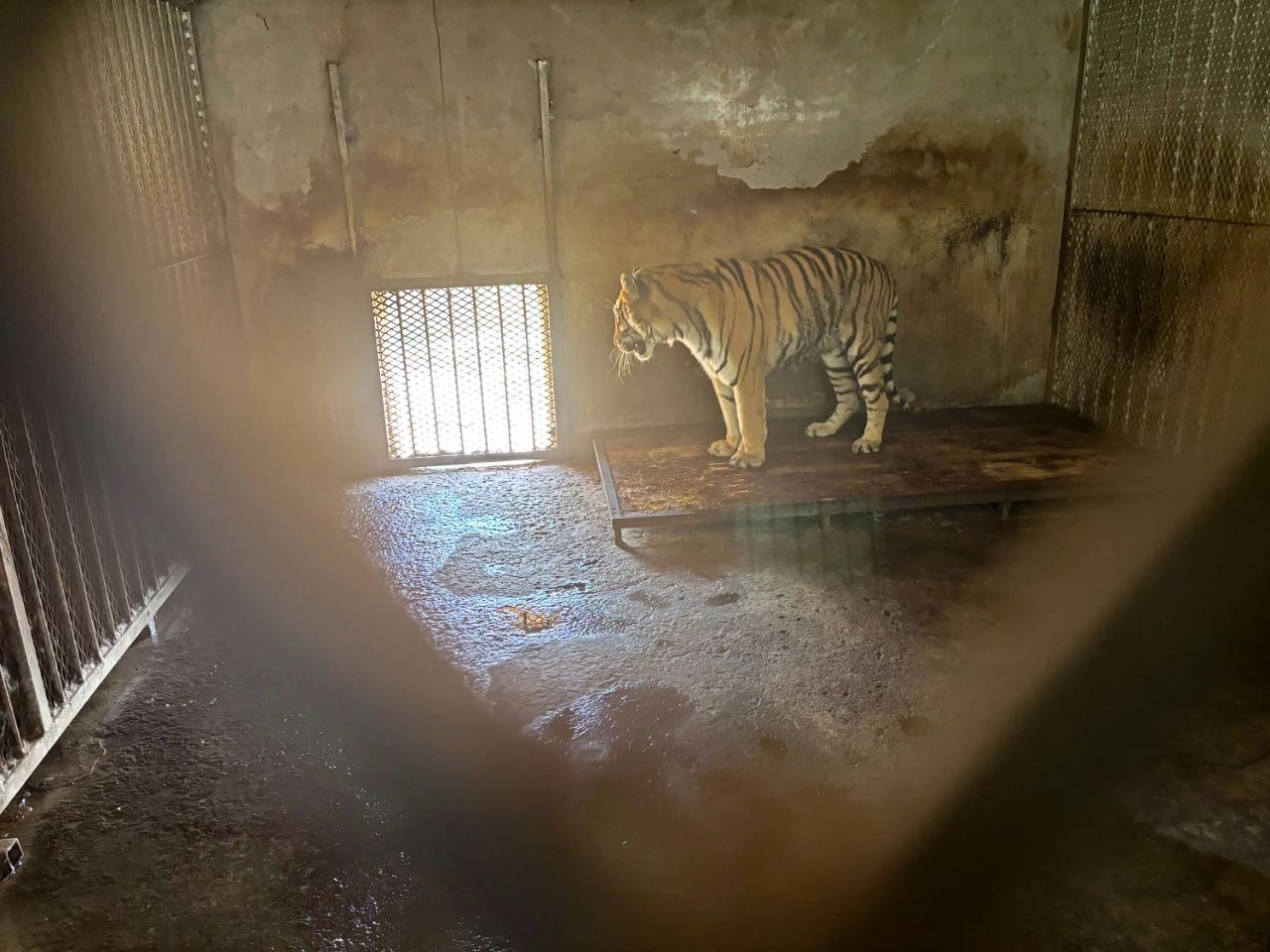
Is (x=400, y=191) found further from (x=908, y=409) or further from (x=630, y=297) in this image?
(x=908, y=409)

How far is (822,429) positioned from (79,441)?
401 centimetres

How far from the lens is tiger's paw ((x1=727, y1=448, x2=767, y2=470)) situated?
516 cm

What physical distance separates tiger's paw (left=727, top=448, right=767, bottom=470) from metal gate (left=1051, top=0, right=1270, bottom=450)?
2349 mm

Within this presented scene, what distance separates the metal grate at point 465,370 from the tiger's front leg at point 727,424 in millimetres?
1195

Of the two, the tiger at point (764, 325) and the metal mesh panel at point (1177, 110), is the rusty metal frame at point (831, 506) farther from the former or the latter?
the metal mesh panel at point (1177, 110)

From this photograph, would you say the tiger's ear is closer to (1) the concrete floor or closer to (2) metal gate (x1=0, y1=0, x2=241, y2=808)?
(1) the concrete floor

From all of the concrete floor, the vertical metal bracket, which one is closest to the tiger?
the concrete floor

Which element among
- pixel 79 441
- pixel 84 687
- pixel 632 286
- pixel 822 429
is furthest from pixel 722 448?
pixel 84 687


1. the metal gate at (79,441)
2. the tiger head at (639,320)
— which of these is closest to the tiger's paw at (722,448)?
the tiger head at (639,320)

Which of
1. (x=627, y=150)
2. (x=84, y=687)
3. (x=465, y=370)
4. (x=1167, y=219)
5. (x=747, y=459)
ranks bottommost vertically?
(x=84, y=687)

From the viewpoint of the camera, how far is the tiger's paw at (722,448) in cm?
536

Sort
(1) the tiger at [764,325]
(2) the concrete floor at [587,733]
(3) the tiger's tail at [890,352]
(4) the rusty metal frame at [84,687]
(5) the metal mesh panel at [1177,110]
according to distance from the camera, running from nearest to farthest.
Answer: (2) the concrete floor at [587,733] < (4) the rusty metal frame at [84,687] < (5) the metal mesh panel at [1177,110] < (1) the tiger at [764,325] < (3) the tiger's tail at [890,352]

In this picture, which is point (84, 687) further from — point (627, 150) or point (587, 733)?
point (627, 150)

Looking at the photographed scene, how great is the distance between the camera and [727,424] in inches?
213
